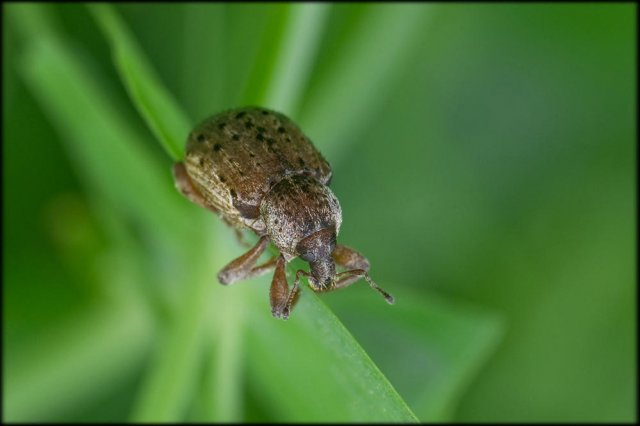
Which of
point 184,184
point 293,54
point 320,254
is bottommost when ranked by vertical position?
point 184,184

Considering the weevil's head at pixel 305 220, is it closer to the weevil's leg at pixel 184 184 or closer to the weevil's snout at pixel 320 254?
the weevil's snout at pixel 320 254

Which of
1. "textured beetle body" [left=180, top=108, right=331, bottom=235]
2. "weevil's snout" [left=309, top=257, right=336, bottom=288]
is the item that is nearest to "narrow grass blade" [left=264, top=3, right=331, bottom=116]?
"textured beetle body" [left=180, top=108, right=331, bottom=235]

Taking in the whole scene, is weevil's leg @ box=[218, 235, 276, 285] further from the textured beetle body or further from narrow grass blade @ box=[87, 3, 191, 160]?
narrow grass blade @ box=[87, 3, 191, 160]

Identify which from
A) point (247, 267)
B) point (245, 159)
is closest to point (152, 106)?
point (245, 159)

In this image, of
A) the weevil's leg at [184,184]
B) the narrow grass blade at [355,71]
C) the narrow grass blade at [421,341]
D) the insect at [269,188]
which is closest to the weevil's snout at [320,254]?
the insect at [269,188]

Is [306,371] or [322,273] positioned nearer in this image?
[322,273]

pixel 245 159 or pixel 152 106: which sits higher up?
pixel 152 106

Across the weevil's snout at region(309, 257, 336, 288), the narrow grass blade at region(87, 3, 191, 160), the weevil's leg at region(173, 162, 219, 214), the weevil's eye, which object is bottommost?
the weevil's leg at region(173, 162, 219, 214)

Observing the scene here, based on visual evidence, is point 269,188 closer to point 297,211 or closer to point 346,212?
point 297,211
